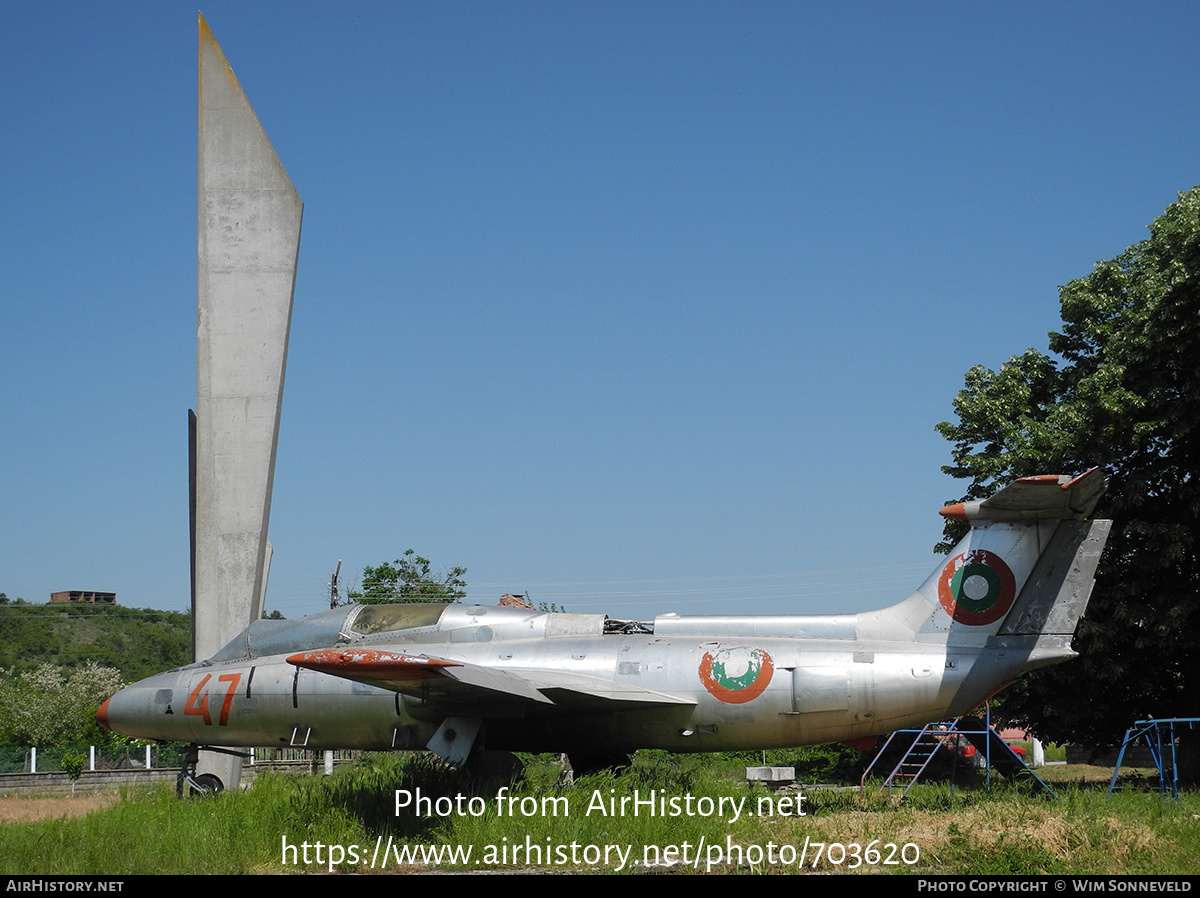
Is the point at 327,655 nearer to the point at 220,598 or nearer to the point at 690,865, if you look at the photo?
the point at 690,865

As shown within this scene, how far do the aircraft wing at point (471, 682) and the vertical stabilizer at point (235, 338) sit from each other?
812cm

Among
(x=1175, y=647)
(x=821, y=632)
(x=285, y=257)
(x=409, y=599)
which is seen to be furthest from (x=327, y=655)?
(x=409, y=599)

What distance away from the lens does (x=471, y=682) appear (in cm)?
1011

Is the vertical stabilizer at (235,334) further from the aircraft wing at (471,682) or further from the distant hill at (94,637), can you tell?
the distant hill at (94,637)

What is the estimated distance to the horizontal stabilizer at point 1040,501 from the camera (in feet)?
36.1

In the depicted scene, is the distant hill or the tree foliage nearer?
the tree foliage

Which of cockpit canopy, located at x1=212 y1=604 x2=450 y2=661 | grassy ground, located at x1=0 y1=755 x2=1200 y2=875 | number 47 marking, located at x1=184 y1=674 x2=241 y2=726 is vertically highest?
cockpit canopy, located at x1=212 y1=604 x2=450 y2=661

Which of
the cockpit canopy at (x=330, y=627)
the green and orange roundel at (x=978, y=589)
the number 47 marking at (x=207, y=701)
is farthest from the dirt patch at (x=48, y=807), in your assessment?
the green and orange roundel at (x=978, y=589)

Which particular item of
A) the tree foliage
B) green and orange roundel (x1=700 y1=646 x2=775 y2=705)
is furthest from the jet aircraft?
the tree foliage

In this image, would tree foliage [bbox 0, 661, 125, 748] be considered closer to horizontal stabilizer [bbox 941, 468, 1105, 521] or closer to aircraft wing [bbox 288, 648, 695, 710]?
aircraft wing [bbox 288, 648, 695, 710]

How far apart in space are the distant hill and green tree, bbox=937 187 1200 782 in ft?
239

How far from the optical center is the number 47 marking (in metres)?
12.9

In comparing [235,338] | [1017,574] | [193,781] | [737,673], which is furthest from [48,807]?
[1017,574]

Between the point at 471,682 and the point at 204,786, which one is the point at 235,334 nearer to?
the point at 204,786
